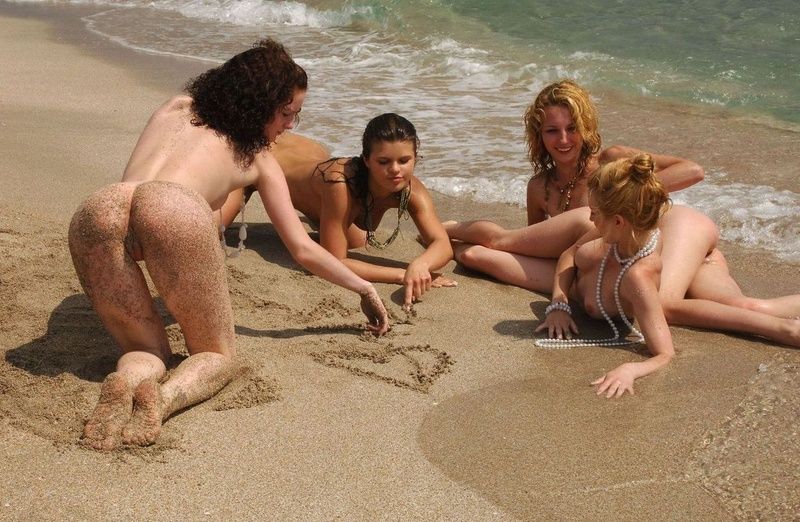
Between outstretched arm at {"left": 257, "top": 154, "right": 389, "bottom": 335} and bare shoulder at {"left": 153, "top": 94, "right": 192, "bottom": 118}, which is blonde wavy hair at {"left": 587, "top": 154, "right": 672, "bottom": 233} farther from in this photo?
bare shoulder at {"left": 153, "top": 94, "right": 192, "bottom": 118}

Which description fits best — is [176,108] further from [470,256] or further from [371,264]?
[470,256]

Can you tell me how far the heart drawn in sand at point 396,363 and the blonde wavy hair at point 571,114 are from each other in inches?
61.4

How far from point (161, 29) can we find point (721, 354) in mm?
9656

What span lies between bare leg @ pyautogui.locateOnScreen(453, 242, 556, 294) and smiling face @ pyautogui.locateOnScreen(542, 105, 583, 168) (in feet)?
1.75

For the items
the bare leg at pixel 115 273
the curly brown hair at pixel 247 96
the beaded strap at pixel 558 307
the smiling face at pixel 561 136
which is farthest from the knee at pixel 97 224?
the smiling face at pixel 561 136

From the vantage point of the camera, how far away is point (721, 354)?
4.05m

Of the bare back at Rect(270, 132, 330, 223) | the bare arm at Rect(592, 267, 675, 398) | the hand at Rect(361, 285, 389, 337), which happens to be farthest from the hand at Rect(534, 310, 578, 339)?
the bare back at Rect(270, 132, 330, 223)

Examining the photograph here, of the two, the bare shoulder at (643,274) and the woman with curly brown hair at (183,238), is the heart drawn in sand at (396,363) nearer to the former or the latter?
the woman with curly brown hair at (183,238)

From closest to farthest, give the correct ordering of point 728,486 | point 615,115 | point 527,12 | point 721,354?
point 728,486
point 721,354
point 615,115
point 527,12

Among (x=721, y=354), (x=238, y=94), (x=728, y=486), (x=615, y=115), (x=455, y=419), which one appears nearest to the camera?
(x=728, y=486)

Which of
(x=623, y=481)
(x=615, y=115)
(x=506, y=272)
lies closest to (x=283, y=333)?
(x=506, y=272)

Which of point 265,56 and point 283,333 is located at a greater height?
point 265,56

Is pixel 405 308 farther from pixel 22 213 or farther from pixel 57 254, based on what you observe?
pixel 22 213

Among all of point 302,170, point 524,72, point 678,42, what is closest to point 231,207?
point 302,170
